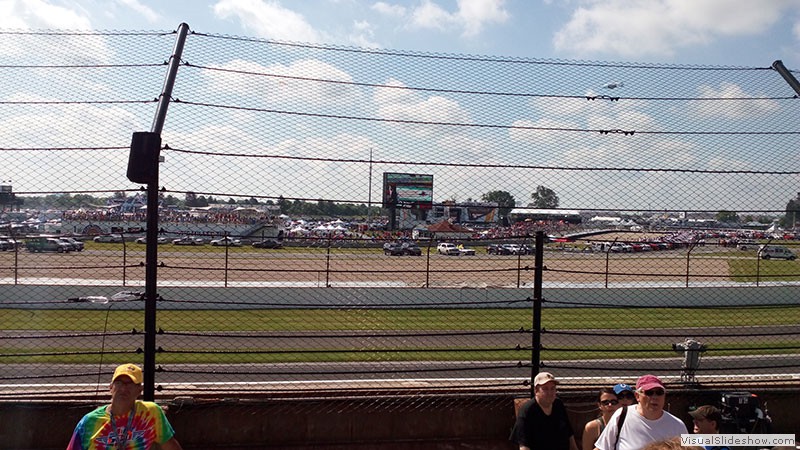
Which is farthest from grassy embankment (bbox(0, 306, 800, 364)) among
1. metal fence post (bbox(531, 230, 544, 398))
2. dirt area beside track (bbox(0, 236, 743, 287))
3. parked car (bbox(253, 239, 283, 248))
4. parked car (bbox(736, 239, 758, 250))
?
metal fence post (bbox(531, 230, 544, 398))

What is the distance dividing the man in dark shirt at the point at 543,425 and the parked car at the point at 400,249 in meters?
2.20

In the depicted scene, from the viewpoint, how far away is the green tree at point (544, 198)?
503cm

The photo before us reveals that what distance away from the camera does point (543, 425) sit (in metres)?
4.18

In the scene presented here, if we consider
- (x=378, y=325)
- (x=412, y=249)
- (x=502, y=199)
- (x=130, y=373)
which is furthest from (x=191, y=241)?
(x=378, y=325)

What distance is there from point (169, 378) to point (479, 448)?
5.96 metres

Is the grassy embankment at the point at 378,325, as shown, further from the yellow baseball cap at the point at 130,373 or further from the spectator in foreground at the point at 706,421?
the yellow baseball cap at the point at 130,373

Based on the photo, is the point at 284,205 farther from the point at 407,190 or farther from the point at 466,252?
the point at 466,252

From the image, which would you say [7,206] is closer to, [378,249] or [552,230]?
[378,249]

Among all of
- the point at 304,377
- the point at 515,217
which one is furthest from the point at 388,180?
the point at 304,377

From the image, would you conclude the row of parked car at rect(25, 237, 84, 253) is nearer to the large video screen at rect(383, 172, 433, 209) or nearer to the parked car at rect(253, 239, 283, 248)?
the parked car at rect(253, 239, 283, 248)

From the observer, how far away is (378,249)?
237 inches

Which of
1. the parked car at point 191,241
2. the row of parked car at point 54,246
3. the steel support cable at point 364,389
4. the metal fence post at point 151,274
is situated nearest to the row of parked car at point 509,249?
the steel support cable at point 364,389

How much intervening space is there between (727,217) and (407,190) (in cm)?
270

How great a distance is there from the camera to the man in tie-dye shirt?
3.46 metres
